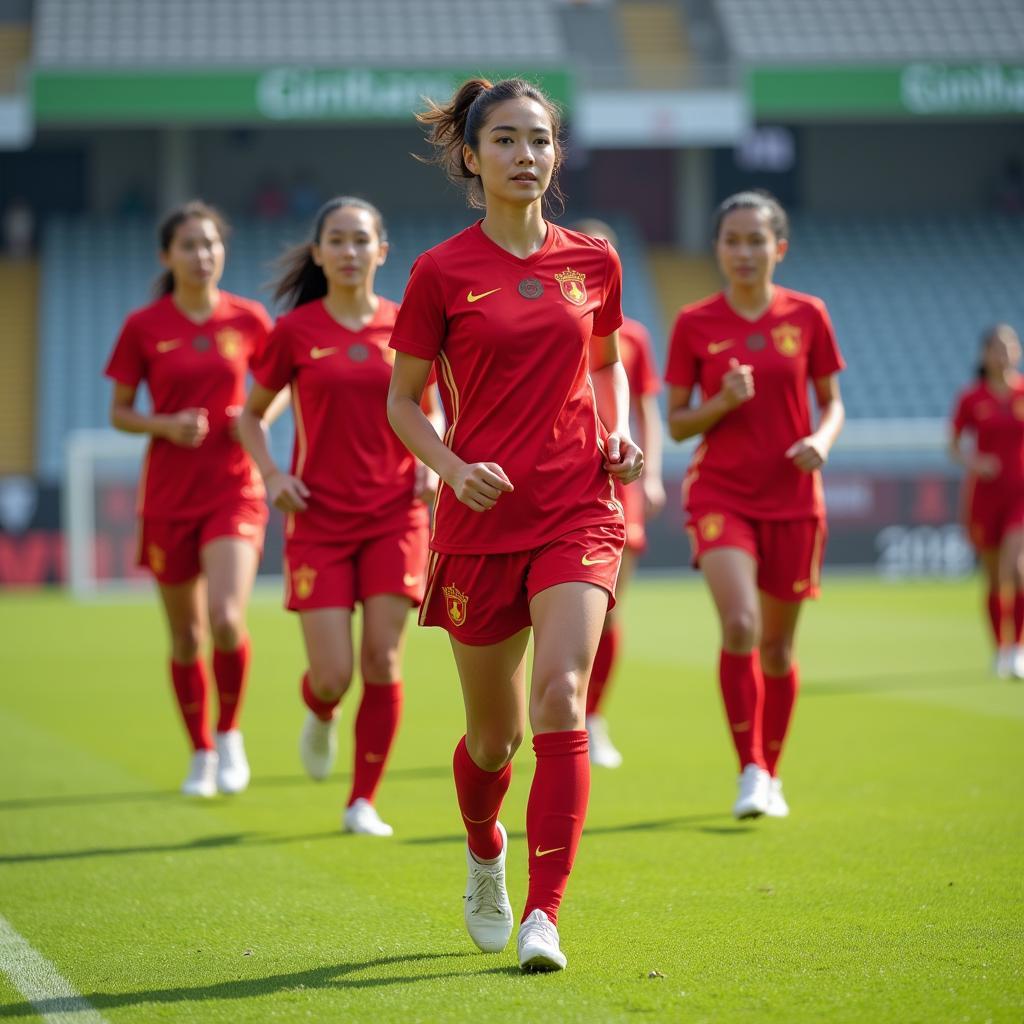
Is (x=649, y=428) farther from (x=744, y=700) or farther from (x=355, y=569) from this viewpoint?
(x=355, y=569)

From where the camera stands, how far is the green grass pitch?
13.7ft

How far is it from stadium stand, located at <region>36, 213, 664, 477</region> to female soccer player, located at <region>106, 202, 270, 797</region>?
52.4 feet

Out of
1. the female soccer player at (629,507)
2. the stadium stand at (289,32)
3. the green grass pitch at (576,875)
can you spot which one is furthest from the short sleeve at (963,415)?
the stadium stand at (289,32)

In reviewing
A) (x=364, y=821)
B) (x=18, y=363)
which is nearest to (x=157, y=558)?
(x=364, y=821)

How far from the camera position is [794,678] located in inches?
273

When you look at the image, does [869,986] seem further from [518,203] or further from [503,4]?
[503,4]

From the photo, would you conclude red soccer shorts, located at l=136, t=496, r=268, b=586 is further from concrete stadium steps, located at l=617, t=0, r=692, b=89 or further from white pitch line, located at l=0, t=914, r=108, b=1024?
concrete stadium steps, located at l=617, t=0, r=692, b=89

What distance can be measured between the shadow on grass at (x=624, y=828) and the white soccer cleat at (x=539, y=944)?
204 cm

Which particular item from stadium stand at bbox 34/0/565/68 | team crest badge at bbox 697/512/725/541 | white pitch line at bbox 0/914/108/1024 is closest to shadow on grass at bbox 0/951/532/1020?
white pitch line at bbox 0/914/108/1024

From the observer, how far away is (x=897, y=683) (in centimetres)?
1140

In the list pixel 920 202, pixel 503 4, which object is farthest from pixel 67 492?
pixel 920 202

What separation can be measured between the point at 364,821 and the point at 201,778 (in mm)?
1340

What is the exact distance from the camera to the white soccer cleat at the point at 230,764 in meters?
7.54

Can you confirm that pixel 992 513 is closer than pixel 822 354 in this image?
No
